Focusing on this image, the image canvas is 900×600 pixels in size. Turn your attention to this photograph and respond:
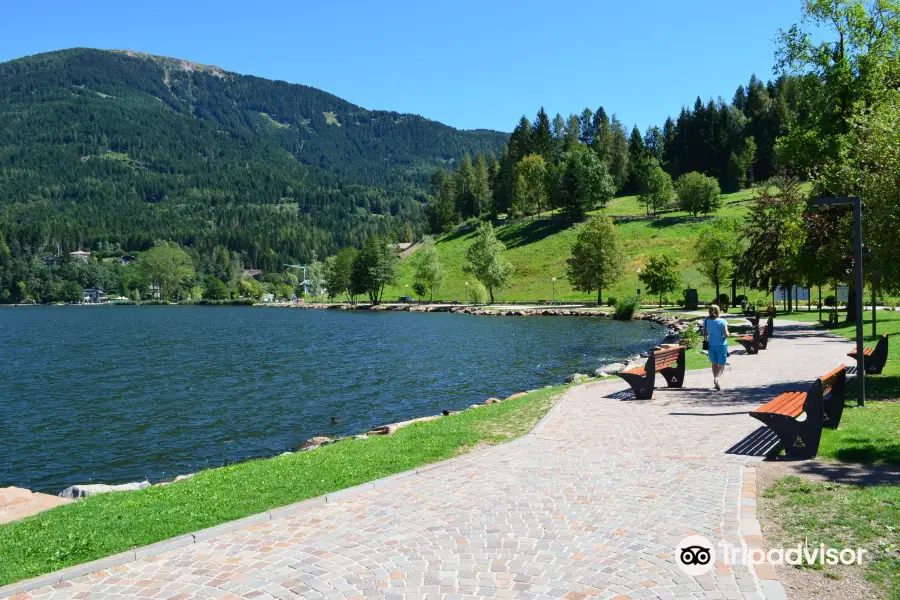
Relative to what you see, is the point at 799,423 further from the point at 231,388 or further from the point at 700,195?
the point at 700,195

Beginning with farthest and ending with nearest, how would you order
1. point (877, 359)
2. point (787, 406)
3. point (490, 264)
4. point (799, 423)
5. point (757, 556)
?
point (490, 264)
point (877, 359)
point (787, 406)
point (799, 423)
point (757, 556)

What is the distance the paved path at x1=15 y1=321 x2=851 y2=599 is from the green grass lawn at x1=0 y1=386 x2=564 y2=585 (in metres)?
0.65

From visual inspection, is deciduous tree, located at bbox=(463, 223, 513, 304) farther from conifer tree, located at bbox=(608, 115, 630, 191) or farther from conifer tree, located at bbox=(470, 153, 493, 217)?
conifer tree, located at bbox=(608, 115, 630, 191)

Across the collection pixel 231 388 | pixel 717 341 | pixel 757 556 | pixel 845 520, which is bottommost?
pixel 231 388

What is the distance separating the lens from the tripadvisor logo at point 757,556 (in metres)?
6.37

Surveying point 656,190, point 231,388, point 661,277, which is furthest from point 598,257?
point 231,388

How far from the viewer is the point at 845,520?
7301 millimetres

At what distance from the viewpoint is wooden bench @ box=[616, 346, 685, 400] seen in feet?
55.3

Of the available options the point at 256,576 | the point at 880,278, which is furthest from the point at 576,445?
the point at 880,278

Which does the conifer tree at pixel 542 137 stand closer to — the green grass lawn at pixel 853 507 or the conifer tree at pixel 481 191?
the conifer tree at pixel 481 191

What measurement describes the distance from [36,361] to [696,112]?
12997cm

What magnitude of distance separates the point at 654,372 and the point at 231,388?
68.7 feet

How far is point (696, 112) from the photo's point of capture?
136375mm

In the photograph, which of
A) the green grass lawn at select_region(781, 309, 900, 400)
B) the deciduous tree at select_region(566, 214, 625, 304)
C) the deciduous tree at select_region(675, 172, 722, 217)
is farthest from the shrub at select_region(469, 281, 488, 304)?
the green grass lawn at select_region(781, 309, 900, 400)
